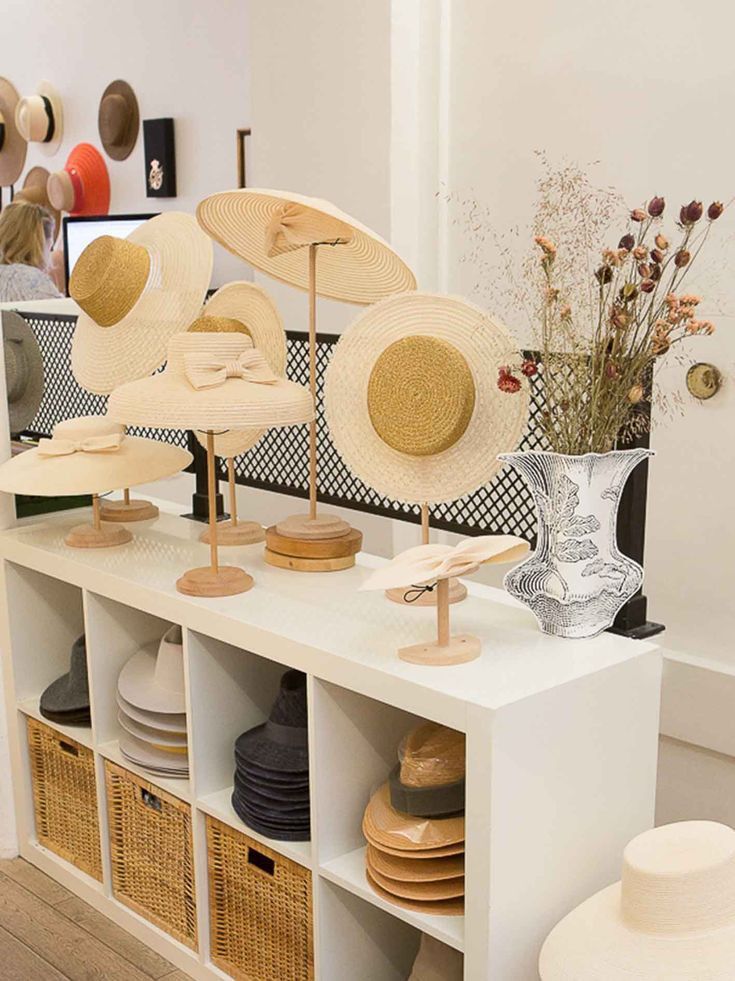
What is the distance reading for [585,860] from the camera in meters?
1.77

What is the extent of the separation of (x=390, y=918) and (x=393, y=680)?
53 centimetres

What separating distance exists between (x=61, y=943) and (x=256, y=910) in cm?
48

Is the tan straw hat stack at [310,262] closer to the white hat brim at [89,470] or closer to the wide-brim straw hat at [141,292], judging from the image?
the wide-brim straw hat at [141,292]

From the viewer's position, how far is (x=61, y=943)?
2.30 meters

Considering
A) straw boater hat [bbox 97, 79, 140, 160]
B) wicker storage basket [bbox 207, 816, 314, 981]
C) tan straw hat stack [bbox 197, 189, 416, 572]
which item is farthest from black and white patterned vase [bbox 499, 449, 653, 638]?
straw boater hat [bbox 97, 79, 140, 160]

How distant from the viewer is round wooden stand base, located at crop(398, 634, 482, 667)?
1732mm

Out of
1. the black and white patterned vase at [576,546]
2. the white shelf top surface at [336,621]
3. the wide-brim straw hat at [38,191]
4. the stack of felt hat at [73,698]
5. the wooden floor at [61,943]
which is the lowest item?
the wooden floor at [61,943]

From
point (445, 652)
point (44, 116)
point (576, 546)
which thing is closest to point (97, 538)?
point (445, 652)

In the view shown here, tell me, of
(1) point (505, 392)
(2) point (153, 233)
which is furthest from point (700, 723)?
(2) point (153, 233)

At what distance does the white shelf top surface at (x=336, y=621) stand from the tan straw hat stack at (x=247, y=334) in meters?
0.05

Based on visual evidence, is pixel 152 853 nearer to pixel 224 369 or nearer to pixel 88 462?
pixel 88 462

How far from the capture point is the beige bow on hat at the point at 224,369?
6.53 feet

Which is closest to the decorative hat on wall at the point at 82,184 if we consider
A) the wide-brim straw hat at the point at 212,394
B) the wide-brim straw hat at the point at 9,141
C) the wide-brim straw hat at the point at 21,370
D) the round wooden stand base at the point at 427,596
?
the wide-brim straw hat at the point at 9,141

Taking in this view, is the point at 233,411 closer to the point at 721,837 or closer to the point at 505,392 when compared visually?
the point at 505,392
